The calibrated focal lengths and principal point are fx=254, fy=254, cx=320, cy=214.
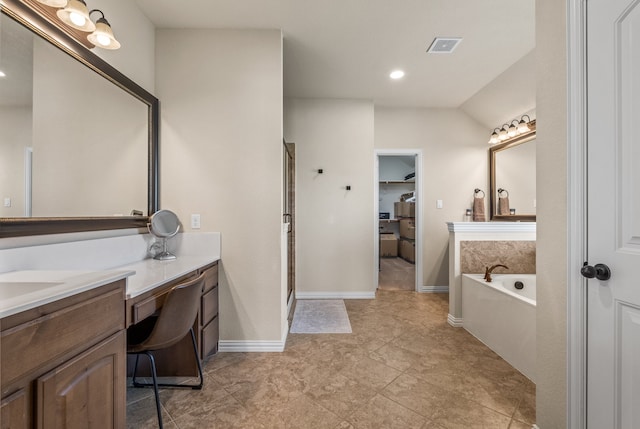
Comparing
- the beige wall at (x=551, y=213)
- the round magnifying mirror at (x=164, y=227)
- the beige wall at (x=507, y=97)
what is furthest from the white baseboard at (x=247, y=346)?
the beige wall at (x=507, y=97)

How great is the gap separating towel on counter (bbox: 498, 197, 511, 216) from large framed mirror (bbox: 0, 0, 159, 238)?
409cm

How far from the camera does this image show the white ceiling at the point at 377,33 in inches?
74.0

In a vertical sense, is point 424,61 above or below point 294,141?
above

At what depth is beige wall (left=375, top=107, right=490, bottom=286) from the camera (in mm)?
3713

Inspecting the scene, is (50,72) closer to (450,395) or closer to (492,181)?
(450,395)

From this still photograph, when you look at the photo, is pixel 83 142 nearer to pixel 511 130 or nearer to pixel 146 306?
pixel 146 306

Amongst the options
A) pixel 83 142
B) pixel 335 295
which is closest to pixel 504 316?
pixel 335 295

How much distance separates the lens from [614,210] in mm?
951

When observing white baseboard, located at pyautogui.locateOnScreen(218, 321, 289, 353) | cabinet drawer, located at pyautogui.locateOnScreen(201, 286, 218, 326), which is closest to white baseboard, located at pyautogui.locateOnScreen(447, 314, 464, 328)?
white baseboard, located at pyautogui.locateOnScreen(218, 321, 289, 353)

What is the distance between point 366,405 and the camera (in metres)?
1.49

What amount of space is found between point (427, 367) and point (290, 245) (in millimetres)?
1994

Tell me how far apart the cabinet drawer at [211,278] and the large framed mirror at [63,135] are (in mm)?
622

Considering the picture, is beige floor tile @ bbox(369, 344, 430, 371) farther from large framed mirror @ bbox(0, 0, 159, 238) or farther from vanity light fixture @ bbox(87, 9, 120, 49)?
vanity light fixture @ bbox(87, 9, 120, 49)

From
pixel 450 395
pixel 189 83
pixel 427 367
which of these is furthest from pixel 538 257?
pixel 189 83
